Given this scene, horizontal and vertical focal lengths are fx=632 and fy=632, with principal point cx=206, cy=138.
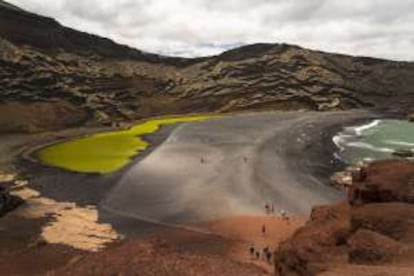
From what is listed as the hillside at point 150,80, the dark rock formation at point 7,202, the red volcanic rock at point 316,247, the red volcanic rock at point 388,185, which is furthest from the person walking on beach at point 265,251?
the hillside at point 150,80

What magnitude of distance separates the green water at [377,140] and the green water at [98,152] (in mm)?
29702

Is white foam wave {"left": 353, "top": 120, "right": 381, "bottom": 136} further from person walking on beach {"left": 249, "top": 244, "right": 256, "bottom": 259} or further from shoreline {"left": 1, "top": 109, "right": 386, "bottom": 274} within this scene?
person walking on beach {"left": 249, "top": 244, "right": 256, "bottom": 259}

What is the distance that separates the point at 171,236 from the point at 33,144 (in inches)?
2081

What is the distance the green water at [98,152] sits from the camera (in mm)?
76500

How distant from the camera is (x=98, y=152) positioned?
3420 inches

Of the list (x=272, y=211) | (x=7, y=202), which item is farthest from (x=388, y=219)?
(x=7, y=202)

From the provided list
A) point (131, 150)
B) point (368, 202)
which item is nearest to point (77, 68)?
point (131, 150)

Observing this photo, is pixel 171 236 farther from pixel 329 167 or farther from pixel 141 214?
pixel 329 167

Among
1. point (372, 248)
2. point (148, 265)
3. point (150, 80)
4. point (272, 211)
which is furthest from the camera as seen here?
point (150, 80)

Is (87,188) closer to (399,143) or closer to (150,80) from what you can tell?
(399,143)

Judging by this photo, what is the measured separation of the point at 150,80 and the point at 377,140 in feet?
237

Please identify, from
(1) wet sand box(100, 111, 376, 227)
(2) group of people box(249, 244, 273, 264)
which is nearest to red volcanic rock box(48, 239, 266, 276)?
(2) group of people box(249, 244, 273, 264)

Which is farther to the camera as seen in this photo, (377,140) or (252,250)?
(377,140)

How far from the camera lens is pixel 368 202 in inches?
1174
